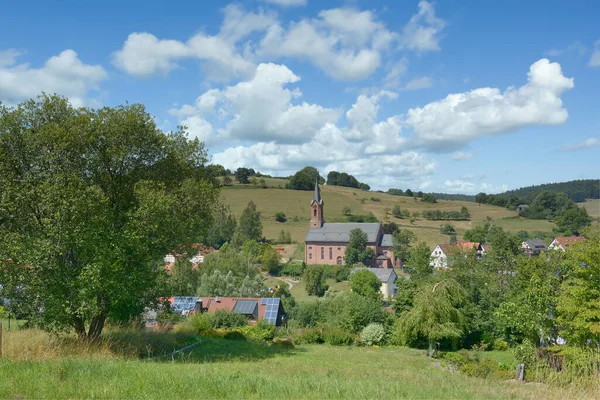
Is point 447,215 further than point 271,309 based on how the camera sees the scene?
Yes

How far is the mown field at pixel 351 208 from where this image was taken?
109 m

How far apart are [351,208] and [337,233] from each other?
29.4 meters

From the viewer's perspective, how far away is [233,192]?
→ 126 metres

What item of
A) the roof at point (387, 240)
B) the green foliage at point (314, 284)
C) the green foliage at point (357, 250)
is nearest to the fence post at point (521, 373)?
the green foliage at point (314, 284)

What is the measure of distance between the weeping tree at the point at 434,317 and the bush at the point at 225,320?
11096mm

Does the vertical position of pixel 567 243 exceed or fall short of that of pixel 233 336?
it exceeds it

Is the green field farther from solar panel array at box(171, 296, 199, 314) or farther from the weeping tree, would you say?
solar panel array at box(171, 296, 199, 314)

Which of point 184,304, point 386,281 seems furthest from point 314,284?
point 184,304

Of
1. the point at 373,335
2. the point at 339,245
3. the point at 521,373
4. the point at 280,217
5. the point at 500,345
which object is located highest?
the point at 280,217

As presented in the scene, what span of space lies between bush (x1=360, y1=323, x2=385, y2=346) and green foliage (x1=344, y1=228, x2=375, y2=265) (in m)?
55.4

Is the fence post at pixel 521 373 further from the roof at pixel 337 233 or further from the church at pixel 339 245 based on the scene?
the roof at pixel 337 233

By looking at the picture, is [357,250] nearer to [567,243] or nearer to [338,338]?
[338,338]

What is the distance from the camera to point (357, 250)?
86562 mm

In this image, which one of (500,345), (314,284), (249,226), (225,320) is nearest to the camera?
(500,345)
